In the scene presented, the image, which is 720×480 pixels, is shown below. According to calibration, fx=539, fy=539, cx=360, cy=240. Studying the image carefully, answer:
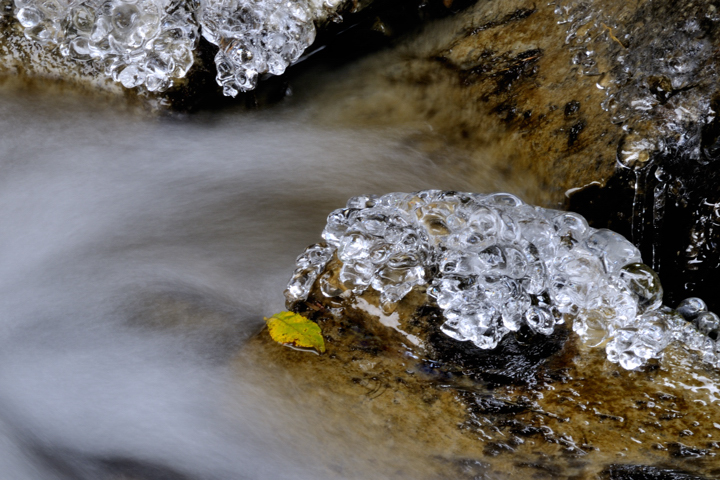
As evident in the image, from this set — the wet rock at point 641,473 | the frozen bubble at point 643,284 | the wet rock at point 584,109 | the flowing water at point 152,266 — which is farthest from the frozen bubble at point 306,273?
the wet rock at point 641,473

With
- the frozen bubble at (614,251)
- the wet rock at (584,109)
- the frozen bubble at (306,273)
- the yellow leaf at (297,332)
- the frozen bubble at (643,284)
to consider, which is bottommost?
the yellow leaf at (297,332)

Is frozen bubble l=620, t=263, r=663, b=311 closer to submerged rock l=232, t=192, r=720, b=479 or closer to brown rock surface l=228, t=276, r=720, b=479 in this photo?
submerged rock l=232, t=192, r=720, b=479

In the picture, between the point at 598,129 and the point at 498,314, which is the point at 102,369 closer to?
the point at 498,314

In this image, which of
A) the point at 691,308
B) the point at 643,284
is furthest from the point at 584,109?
the point at 691,308

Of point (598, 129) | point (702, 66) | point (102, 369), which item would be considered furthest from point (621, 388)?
point (102, 369)

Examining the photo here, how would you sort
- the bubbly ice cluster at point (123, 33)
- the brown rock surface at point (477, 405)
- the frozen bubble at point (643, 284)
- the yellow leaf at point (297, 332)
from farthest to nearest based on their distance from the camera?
the bubbly ice cluster at point (123, 33), the yellow leaf at point (297, 332), the frozen bubble at point (643, 284), the brown rock surface at point (477, 405)

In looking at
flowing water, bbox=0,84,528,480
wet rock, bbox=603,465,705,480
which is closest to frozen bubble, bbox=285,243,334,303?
flowing water, bbox=0,84,528,480

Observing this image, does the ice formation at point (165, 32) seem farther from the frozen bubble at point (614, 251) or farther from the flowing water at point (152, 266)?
the frozen bubble at point (614, 251)

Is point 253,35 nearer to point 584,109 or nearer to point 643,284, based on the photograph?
point 584,109
